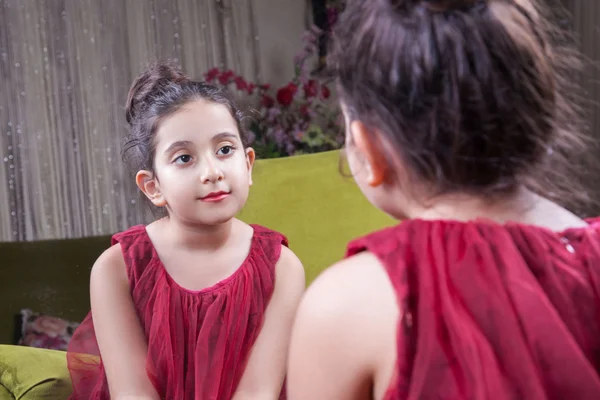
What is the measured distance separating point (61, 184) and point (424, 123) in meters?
2.55

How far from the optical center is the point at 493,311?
64cm

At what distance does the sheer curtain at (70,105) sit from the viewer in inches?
113

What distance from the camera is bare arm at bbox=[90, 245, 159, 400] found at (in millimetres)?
1266

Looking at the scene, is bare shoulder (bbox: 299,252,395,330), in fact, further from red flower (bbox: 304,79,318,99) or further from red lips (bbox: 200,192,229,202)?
red flower (bbox: 304,79,318,99)

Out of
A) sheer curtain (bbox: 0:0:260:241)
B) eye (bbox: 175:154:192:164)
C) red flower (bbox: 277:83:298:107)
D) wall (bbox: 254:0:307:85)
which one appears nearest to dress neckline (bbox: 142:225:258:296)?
eye (bbox: 175:154:192:164)

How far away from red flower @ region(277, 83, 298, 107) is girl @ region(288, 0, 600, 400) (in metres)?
2.40

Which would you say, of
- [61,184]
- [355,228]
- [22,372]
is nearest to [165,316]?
[22,372]

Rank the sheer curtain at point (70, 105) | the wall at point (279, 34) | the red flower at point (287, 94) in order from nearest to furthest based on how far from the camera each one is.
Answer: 1. the sheer curtain at point (70, 105)
2. the red flower at point (287, 94)
3. the wall at point (279, 34)

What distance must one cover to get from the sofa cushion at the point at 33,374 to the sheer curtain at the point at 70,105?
165cm

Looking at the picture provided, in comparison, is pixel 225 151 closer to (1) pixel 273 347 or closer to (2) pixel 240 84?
(1) pixel 273 347

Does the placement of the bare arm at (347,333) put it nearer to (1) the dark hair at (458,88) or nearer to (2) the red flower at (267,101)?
(1) the dark hair at (458,88)

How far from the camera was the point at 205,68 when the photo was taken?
330 centimetres

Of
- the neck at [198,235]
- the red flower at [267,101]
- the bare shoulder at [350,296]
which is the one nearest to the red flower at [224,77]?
the red flower at [267,101]

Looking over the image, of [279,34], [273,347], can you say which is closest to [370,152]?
[273,347]
